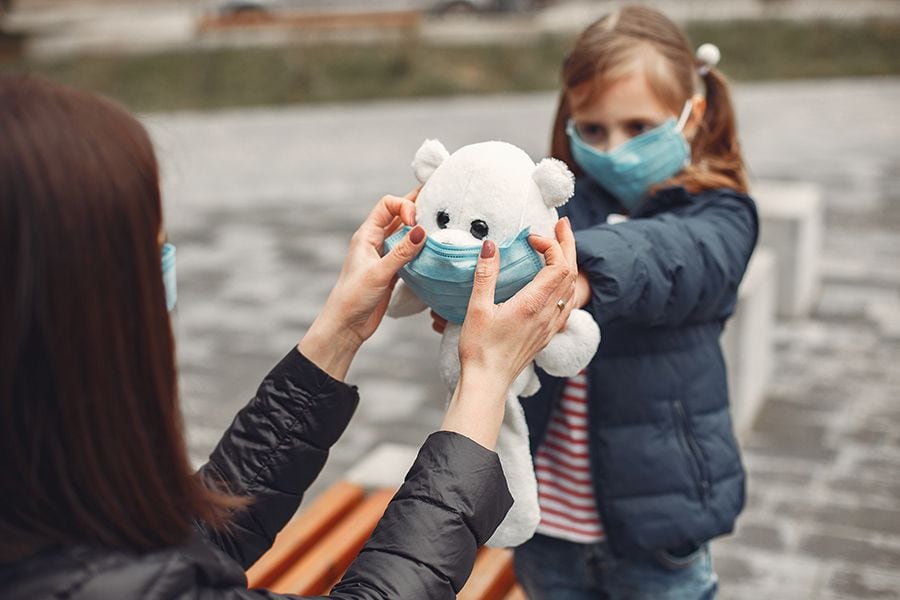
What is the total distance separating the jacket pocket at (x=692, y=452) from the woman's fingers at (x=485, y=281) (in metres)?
0.70

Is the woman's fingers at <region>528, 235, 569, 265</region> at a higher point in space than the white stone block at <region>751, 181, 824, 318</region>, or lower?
higher

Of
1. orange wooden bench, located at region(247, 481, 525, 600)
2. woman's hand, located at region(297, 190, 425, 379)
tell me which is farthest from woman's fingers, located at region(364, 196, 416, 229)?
orange wooden bench, located at region(247, 481, 525, 600)

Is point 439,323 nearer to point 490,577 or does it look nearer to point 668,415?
point 668,415

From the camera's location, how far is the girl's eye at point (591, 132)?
2408 mm

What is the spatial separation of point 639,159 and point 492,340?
83 centimetres

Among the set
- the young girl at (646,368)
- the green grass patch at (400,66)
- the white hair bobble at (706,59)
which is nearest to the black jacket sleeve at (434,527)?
the young girl at (646,368)

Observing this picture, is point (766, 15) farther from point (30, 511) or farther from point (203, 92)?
point (30, 511)

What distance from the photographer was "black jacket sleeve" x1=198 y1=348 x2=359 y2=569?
194 centimetres

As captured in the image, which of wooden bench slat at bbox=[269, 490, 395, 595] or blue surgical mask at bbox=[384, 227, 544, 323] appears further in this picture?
wooden bench slat at bbox=[269, 490, 395, 595]

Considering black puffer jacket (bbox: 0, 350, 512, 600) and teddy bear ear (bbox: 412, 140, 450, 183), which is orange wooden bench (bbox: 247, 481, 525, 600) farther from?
teddy bear ear (bbox: 412, 140, 450, 183)

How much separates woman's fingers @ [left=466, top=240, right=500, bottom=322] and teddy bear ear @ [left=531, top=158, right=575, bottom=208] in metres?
0.16

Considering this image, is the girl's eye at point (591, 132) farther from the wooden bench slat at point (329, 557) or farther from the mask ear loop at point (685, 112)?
the wooden bench slat at point (329, 557)

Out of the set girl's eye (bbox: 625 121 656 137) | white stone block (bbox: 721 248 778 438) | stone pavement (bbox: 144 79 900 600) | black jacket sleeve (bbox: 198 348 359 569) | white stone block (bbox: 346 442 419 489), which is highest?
girl's eye (bbox: 625 121 656 137)

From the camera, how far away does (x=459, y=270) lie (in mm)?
1737
